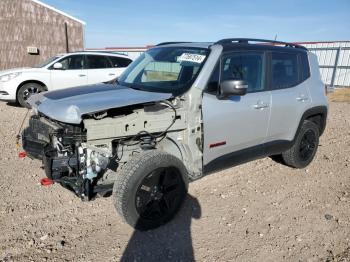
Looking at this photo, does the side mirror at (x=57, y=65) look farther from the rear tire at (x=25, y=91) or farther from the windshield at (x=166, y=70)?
the windshield at (x=166, y=70)

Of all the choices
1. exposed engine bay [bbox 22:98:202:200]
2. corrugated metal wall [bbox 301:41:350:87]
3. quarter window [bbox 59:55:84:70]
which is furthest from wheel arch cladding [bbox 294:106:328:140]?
corrugated metal wall [bbox 301:41:350:87]

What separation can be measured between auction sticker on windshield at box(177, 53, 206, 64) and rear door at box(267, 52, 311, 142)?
1150 millimetres

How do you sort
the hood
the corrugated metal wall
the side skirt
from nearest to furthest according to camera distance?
the hood
the side skirt
the corrugated metal wall

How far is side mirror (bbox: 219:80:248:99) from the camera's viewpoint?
3.47 metres

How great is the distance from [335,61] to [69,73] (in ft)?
47.6

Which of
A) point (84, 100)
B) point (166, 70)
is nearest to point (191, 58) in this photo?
point (166, 70)

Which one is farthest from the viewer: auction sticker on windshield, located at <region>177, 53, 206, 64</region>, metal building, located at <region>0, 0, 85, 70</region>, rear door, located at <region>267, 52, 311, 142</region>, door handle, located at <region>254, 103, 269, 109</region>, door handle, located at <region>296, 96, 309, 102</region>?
metal building, located at <region>0, 0, 85, 70</region>

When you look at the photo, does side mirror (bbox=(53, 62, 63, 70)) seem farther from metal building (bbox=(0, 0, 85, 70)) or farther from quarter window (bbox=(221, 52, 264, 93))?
metal building (bbox=(0, 0, 85, 70))

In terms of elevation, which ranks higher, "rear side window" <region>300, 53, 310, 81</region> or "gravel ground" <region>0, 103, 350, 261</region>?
"rear side window" <region>300, 53, 310, 81</region>

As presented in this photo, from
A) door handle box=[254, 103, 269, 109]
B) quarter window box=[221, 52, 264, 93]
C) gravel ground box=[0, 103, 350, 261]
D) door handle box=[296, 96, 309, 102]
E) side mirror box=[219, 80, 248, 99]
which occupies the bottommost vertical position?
gravel ground box=[0, 103, 350, 261]

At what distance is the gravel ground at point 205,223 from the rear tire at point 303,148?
0.22 meters

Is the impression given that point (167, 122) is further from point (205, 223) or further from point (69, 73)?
point (69, 73)

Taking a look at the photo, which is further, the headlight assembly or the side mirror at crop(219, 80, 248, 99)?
the headlight assembly

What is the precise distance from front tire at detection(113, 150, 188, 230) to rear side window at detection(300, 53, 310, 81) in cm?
265
